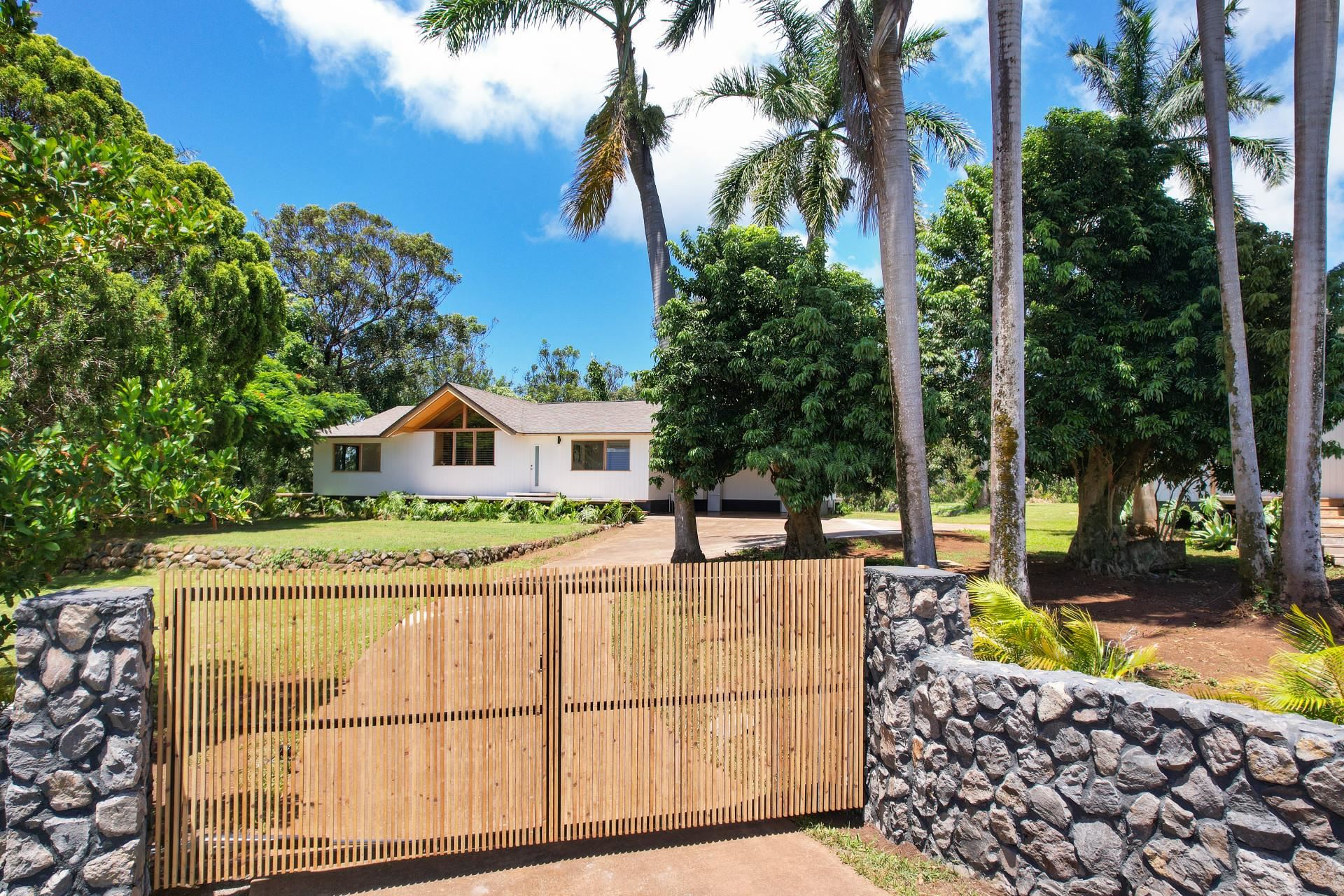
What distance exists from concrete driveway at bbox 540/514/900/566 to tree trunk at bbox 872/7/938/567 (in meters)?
6.50

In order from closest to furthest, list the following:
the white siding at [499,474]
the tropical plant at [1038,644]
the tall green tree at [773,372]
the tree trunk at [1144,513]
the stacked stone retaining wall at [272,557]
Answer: the tropical plant at [1038,644], the tall green tree at [773,372], the stacked stone retaining wall at [272,557], the tree trunk at [1144,513], the white siding at [499,474]

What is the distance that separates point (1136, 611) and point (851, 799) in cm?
723

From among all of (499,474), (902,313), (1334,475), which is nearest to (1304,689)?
(902,313)

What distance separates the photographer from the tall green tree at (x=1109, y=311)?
10375 mm

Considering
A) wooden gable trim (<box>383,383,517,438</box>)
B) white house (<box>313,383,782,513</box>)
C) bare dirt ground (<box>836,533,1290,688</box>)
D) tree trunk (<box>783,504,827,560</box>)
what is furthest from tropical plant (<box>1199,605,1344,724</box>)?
wooden gable trim (<box>383,383,517,438</box>)

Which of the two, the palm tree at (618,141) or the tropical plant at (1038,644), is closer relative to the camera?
the tropical plant at (1038,644)

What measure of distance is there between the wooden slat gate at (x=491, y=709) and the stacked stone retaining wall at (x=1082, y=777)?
35 cm

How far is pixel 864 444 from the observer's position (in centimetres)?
1156

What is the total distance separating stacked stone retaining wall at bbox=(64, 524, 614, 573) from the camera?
13.4m

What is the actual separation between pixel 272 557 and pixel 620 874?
1219 centimetres

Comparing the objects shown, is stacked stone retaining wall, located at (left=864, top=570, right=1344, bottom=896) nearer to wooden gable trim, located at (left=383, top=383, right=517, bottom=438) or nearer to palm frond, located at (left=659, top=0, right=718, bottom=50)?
palm frond, located at (left=659, top=0, right=718, bottom=50)

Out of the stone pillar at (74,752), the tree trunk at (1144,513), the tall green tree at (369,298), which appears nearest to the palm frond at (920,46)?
the tree trunk at (1144,513)

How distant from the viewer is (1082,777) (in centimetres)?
361

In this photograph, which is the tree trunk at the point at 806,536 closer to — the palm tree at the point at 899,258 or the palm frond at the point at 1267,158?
the palm tree at the point at 899,258
